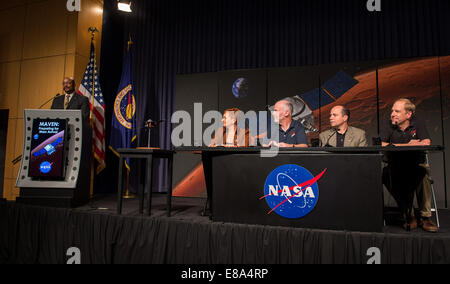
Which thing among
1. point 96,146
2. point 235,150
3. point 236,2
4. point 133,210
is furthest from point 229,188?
point 236,2

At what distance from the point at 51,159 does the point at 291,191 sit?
103 inches

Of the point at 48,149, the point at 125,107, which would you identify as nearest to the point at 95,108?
the point at 125,107

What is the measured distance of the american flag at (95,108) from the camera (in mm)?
4234

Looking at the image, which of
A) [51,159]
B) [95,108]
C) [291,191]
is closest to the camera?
[291,191]

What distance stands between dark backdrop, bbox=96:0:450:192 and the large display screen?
73.5 inches

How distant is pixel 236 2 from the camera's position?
5168 mm

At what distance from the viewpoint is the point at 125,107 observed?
178 inches

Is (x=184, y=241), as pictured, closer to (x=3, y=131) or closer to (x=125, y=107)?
(x=125, y=107)

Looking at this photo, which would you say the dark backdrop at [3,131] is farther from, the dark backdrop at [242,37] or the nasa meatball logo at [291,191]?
the nasa meatball logo at [291,191]

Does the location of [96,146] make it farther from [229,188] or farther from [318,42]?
[318,42]

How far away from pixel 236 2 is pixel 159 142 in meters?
3.13

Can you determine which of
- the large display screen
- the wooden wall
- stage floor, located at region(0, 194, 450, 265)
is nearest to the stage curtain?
stage floor, located at region(0, 194, 450, 265)

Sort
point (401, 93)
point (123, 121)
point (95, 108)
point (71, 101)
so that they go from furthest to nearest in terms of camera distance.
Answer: point (123, 121) < point (95, 108) < point (401, 93) < point (71, 101)

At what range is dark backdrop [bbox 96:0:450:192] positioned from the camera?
4.30 m
